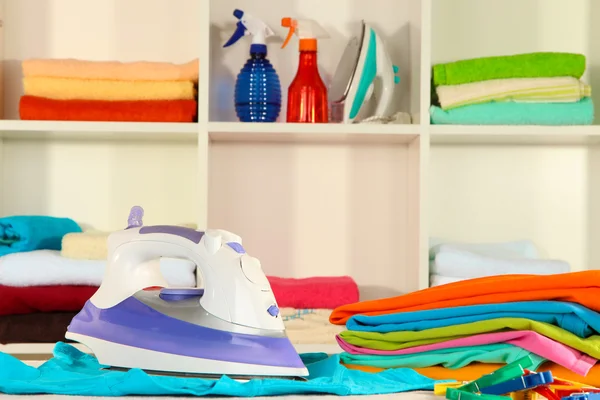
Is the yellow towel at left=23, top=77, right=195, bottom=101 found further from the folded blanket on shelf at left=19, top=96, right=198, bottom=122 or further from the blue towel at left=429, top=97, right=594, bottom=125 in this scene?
the blue towel at left=429, top=97, right=594, bottom=125

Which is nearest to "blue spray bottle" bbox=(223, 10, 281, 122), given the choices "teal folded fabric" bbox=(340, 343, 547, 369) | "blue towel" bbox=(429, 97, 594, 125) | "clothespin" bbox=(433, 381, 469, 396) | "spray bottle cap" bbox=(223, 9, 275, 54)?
"spray bottle cap" bbox=(223, 9, 275, 54)

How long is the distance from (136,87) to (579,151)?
1.07 meters

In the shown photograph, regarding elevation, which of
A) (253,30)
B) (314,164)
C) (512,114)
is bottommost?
(314,164)

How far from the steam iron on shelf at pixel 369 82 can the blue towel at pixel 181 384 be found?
107 centimetres

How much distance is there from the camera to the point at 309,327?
1.66 meters

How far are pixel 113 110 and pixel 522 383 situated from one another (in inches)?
50.4

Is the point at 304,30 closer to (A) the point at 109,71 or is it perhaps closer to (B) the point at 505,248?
(A) the point at 109,71

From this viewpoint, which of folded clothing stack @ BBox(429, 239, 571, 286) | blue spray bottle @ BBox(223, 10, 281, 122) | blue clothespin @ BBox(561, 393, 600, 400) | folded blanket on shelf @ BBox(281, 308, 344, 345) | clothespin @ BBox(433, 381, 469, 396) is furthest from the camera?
blue spray bottle @ BBox(223, 10, 281, 122)

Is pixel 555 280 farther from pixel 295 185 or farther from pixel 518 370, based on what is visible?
pixel 295 185

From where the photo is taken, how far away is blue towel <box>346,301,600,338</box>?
0.85 meters

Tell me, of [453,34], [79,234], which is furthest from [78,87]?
[453,34]

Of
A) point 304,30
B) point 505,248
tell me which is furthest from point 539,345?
point 304,30

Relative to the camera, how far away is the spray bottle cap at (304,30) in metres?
1.87

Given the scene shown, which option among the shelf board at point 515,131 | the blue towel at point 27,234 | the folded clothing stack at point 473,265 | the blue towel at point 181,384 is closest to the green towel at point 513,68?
the shelf board at point 515,131
